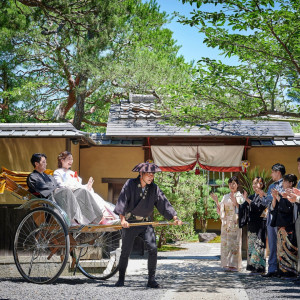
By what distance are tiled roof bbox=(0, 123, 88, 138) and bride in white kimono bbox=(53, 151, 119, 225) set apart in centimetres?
266

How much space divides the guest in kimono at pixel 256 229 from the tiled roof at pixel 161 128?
9.60 feet

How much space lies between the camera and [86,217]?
665cm

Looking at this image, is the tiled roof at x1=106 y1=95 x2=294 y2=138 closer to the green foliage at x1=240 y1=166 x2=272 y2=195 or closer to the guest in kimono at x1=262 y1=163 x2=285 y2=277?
the green foliage at x1=240 y1=166 x2=272 y2=195

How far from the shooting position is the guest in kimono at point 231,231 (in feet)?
28.5

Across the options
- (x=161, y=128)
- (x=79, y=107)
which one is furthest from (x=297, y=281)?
(x=79, y=107)

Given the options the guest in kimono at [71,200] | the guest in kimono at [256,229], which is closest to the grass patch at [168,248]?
the guest in kimono at [256,229]

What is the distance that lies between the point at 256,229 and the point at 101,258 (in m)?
2.75

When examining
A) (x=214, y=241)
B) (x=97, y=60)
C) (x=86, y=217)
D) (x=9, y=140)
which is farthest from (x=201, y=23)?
(x=214, y=241)

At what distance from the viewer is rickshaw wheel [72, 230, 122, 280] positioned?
7.14 meters

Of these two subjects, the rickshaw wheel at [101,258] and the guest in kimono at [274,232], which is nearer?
the rickshaw wheel at [101,258]

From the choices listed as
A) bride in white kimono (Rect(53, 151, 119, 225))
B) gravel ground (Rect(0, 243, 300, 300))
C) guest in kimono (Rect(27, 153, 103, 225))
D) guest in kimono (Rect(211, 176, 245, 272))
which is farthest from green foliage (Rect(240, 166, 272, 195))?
guest in kimono (Rect(27, 153, 103, 225))

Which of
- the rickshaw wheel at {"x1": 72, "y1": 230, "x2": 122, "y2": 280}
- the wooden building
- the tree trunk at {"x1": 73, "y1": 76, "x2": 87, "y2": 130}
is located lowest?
the rickshaw wheel at {"x1": 72, "y1": 230, "x2": 122, "y2": 280}

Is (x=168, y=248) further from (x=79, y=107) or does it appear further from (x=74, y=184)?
(x=74, y=184)

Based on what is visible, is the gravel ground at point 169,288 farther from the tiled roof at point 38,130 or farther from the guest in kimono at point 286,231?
the tiled roof at point 38,130
